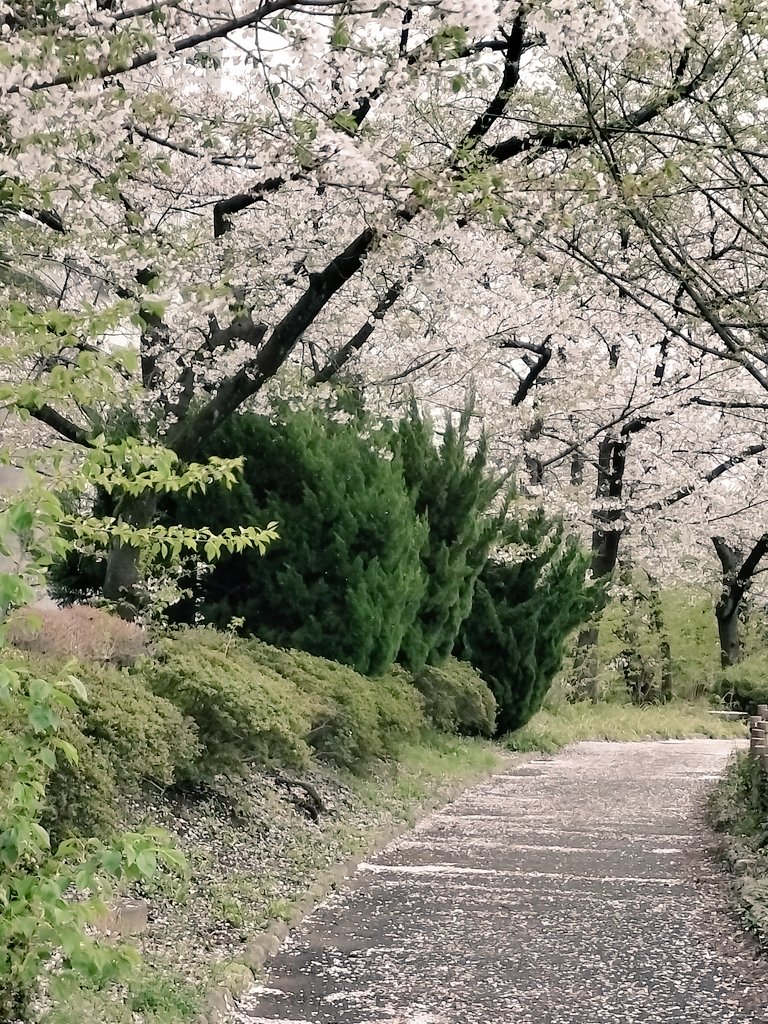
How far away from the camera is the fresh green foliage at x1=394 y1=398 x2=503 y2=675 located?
41.9 feet

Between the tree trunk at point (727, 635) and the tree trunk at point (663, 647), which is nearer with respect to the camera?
the tree trunk at point (663, 647)

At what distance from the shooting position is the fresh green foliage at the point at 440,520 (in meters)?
12.8

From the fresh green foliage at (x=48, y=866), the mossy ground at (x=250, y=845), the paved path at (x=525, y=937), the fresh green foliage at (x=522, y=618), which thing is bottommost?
the paved path at (x=525, y=937)

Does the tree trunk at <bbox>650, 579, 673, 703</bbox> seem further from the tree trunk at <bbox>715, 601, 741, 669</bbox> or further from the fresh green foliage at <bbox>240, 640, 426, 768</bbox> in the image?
the fresh green foliage at <bbox>240, 640, 426, 768</bbox>

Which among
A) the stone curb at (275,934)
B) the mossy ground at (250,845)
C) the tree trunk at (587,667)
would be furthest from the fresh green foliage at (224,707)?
the tree trunk at (587,667)

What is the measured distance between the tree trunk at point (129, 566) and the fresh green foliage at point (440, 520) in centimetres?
380

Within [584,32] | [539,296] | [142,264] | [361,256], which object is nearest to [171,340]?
[142,264]

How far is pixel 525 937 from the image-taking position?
5.86 meters

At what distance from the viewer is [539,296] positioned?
1538 cm

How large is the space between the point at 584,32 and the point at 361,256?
9.48ft

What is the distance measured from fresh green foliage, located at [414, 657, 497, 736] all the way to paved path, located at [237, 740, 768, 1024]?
121 inches

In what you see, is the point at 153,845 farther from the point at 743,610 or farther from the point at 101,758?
the point at 743,610

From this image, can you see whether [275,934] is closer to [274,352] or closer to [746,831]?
[746,831]

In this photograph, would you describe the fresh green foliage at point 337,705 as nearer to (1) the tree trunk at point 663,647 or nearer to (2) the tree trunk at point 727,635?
(1) the tree trunk at point 663,647
